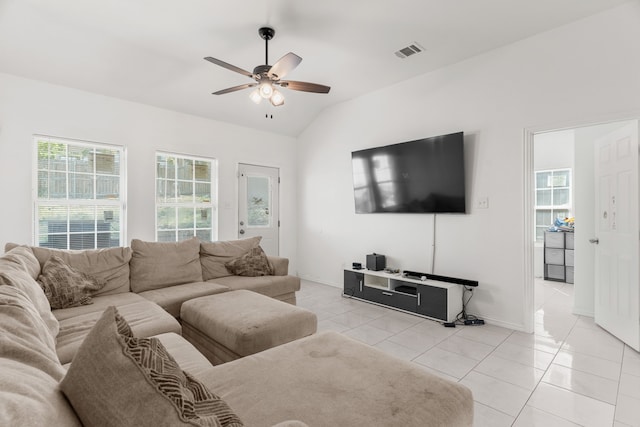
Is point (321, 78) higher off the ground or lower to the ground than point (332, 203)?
higher

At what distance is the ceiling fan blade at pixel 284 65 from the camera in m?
2.47

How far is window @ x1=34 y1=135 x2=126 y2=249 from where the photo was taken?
11.8 ft

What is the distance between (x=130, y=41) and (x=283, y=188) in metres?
3.17

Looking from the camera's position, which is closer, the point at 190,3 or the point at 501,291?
the point at 190,3

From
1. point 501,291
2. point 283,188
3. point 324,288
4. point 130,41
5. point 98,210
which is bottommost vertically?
point 324,288

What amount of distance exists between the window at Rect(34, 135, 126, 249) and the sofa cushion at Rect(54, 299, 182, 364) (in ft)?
6.70

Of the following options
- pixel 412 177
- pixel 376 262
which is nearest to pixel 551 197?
pixel 412 177

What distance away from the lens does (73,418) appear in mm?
690

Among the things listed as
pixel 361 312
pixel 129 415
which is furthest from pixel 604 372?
pixel 129 415

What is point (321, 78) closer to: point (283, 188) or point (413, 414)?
point (283, 188)

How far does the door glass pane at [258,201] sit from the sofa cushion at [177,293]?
2241 mm

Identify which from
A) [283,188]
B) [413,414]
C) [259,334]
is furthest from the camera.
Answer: [283,188]

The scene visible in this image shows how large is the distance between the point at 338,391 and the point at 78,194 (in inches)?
163

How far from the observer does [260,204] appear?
5500 mm
